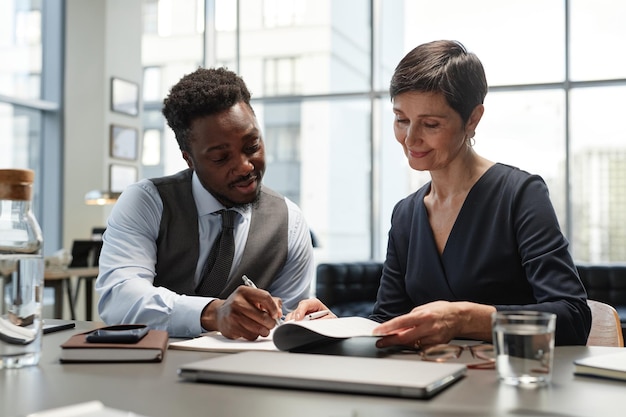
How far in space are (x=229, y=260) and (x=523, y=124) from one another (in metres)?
5.16

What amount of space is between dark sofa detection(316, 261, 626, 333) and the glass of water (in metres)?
4.39

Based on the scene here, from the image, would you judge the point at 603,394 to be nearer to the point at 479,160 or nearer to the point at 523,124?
the point at 479,160

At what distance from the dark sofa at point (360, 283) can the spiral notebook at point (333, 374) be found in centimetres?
433

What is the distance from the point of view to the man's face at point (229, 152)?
1.80 meters

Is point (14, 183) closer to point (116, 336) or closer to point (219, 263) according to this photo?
point (116, 336)

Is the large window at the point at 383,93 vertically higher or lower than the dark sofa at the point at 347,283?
higher

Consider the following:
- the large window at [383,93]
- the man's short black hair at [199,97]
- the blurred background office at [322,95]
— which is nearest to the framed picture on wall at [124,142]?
the blurred background office at [322,95]

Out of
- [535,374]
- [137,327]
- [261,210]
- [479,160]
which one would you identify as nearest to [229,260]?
[261,210]

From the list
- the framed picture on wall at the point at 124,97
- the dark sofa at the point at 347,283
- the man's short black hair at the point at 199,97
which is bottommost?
the dark sofa at the point at 347,283

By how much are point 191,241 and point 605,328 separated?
39.0 inches

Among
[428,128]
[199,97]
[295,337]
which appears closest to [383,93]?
[199,97]

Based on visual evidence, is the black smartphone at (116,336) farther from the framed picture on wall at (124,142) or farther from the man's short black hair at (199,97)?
the framed picture on wall at (124,142)

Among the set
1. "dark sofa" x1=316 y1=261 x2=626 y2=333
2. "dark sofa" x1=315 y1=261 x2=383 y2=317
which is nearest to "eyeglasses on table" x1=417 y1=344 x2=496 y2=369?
"dark sofa" x1=316 y1=261 x2=626 y2=333

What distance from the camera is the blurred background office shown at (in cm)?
636
